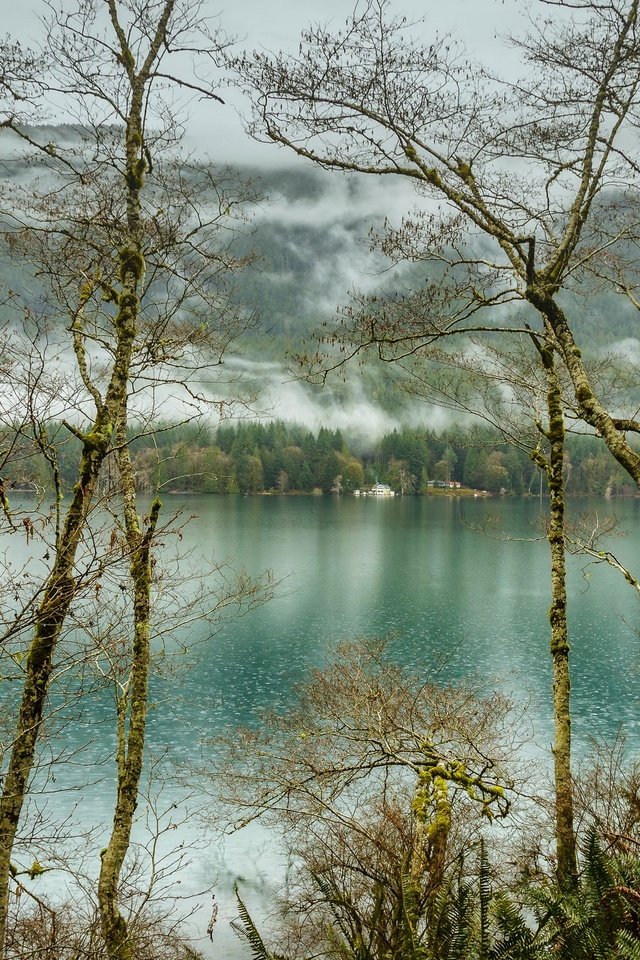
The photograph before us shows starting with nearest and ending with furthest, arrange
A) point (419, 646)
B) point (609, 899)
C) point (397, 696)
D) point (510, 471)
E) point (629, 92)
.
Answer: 1. point (609, 899)
2. point (629, 92)
3. point (397, 696)
4. point (419, 646)
5. point (510, 471)

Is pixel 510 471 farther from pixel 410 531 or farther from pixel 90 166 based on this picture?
pixel 90 166

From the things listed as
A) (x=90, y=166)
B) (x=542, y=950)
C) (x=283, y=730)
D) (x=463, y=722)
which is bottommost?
(x=283, y=730)

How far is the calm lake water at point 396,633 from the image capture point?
1928cm

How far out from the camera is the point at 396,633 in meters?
25.8

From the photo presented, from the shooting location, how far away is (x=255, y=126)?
7.70m

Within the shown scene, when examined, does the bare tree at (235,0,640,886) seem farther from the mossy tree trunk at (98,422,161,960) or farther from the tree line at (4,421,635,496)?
the tree line at (4,421,635,496)

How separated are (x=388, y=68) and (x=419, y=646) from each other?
23.3m

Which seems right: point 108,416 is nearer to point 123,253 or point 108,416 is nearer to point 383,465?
point 123,253

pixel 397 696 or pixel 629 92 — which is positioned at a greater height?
pixel 629 92

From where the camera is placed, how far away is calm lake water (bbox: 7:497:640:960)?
19.3 m

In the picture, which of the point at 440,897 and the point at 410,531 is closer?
the point at 440,897

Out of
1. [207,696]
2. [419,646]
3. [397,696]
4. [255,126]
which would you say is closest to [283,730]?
[397,696]

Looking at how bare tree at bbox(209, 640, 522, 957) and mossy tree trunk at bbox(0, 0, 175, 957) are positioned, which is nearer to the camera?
mossy tree trunk at bbox(0, 0, 175, 957)

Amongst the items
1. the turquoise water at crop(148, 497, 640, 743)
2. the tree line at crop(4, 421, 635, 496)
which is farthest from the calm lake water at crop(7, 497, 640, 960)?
the tree line at crop(4, 421, 635, 496)
